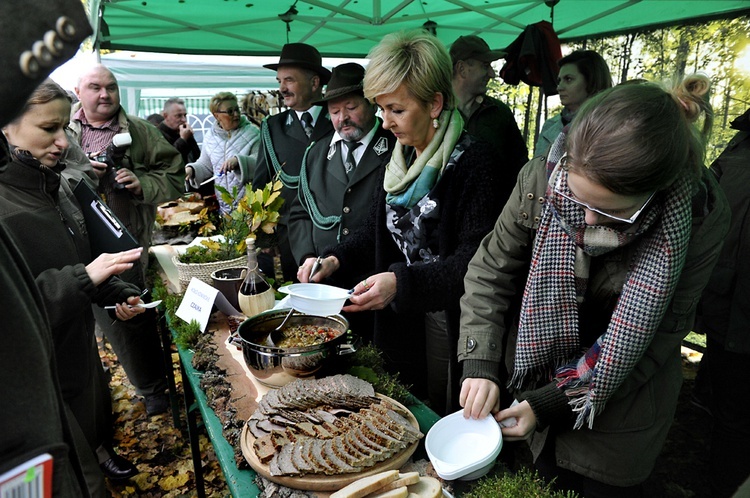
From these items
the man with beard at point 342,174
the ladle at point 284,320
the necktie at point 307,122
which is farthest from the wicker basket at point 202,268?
the necktie at point 307,122

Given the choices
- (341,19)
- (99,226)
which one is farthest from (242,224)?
(341,19)

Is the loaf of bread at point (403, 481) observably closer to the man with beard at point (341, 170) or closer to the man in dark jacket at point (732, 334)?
the man with beard at point (341, 170)

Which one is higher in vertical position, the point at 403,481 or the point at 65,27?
the point at 65,27

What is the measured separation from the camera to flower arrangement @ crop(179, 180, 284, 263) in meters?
2.70

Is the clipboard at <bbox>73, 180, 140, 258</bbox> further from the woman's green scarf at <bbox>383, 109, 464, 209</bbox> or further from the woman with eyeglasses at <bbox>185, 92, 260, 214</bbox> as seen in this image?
the woman with eyeglasses at <bbox>185, 92, 260, 214</bbox>

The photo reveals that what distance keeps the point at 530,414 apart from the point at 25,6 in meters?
1.50

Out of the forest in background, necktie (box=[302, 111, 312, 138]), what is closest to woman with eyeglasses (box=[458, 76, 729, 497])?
necktie (box=[302, 111, 312, 138])

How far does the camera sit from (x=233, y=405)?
1.67m

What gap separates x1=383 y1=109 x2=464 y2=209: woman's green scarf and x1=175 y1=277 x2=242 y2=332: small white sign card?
936 mm

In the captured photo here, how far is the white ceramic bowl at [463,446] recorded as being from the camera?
125 cm

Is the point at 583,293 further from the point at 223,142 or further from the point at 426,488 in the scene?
the point at 223,142

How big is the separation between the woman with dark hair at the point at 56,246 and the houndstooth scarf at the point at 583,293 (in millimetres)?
1709

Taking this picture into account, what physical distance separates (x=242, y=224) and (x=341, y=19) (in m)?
4.26

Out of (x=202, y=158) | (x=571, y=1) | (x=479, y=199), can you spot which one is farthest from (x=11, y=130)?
(x=571, y=1)
